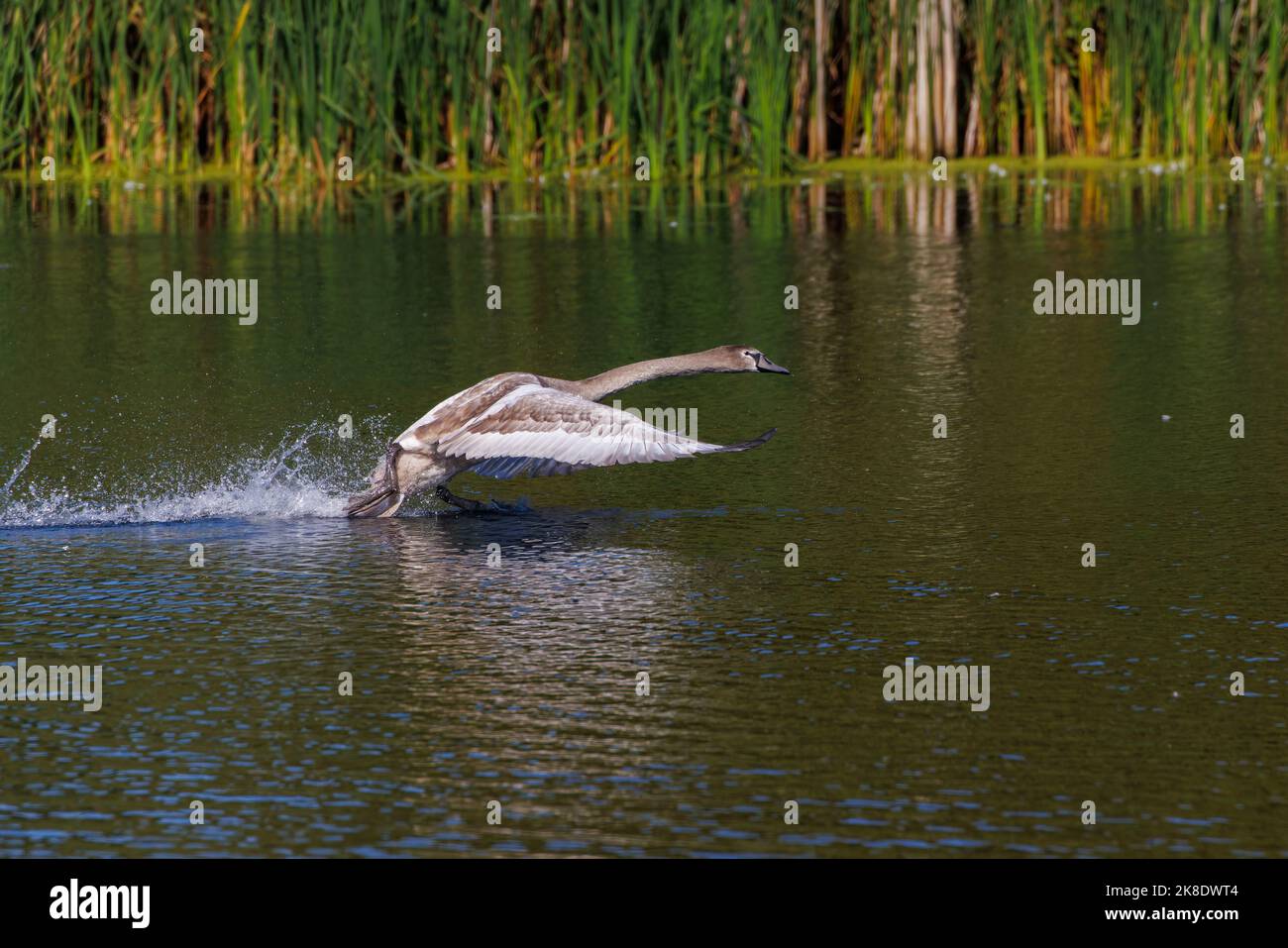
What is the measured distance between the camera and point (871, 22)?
22.6 m

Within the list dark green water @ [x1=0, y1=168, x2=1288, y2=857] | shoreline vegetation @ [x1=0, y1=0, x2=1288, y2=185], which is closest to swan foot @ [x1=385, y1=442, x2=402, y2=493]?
dark green water @ [x1=0, y1=168, x2=1288, y2=857]

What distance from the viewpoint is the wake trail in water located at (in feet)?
30.7

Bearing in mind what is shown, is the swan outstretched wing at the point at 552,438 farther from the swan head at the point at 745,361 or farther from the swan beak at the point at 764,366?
the swan beak at the point at 764,366

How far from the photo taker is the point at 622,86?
68.9ft

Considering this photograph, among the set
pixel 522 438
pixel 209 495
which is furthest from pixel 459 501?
pixel 209 495

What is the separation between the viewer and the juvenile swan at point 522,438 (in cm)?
860

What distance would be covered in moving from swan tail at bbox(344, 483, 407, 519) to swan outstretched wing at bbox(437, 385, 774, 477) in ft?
1.51

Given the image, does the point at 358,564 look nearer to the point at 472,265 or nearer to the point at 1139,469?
the point at 1139,469

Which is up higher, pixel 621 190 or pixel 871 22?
pixel 871 22

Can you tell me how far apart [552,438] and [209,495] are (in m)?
1.82

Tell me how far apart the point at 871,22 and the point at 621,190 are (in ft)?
11.1

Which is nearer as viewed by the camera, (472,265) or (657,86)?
(472,265)

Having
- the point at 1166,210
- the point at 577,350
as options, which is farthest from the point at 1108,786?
the point at 1166,210

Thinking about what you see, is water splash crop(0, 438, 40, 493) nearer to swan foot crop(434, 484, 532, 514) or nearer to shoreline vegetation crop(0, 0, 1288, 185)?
swan foot crop(434, 484, 532, 514)
